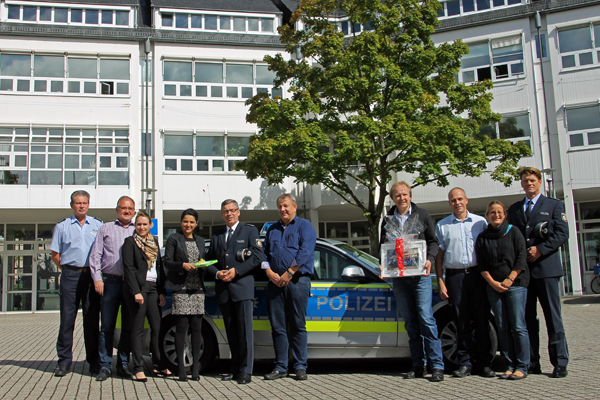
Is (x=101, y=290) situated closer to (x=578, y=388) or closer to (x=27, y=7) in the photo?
(x=578, y=388)

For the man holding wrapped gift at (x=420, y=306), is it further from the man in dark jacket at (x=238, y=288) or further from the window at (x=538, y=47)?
the window at (x=538, y=47)


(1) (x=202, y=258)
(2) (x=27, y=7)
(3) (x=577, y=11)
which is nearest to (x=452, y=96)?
(3) (x=577, y=11)

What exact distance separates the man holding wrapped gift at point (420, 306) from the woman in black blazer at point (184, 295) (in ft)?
7.26

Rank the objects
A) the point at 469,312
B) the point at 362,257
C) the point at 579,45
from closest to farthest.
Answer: the point at 469,312
the point at 362,257
the point at 579,45

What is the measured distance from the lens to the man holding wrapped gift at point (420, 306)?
19.9ft

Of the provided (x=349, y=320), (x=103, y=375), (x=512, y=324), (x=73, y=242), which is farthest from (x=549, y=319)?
(x=73, y=242)

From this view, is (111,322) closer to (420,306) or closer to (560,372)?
(420,306)

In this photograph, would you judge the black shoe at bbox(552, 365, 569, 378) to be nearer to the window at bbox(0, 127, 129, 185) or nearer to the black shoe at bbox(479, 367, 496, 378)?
the black shoe at bbox(479, 367, 496, 378)

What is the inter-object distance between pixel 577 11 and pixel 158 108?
16.6 metres

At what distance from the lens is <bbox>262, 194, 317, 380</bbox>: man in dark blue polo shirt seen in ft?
20.6

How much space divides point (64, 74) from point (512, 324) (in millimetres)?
21126

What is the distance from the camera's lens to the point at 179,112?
75.8 feet

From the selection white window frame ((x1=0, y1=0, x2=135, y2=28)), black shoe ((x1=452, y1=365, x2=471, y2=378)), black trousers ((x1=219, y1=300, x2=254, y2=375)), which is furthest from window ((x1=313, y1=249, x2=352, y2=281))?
white window frame ((x1=0, y1=0, x2=135, y2=28))

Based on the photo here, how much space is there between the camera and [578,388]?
5.52 m
